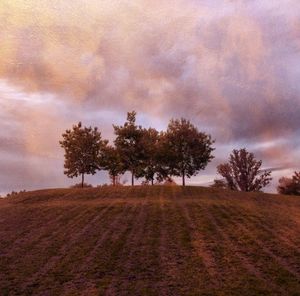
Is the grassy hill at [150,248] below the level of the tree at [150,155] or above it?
below

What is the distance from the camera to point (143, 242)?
807 inches

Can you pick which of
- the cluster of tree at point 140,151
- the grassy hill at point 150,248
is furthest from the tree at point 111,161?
the grassy hill at point 150,248

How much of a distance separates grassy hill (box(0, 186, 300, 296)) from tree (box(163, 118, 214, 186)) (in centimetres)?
3037

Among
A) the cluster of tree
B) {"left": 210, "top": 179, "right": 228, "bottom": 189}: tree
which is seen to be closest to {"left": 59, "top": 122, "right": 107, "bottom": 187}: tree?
the cluster of tree

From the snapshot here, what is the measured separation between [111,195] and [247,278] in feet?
84.3

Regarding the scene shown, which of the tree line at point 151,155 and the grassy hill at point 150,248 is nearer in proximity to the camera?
the grassy hill at point 150,248

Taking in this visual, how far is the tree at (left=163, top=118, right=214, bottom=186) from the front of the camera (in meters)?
64.1

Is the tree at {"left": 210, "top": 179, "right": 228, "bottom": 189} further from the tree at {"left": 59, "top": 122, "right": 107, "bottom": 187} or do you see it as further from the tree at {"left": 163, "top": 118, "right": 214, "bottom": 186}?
the tree at {"left": 59, "top": 122, "right": 107, "bottom": 187}

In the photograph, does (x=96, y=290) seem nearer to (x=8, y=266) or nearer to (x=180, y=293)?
(x=180, y=293)

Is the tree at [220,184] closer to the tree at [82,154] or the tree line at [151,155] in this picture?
the tree line at [151,155]

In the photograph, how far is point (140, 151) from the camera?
64.0 m

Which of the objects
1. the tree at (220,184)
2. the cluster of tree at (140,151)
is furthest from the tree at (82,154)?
the tree at (220,184)

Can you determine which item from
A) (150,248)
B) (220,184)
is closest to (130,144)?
(220,184)

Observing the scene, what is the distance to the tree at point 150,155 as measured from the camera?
2520 inches
